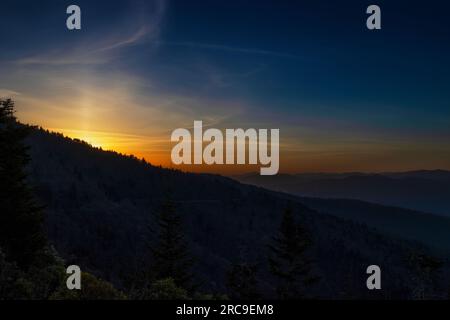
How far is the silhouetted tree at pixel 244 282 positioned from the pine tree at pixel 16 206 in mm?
19257

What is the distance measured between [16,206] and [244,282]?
21172 mm

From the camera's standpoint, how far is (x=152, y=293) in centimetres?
1731

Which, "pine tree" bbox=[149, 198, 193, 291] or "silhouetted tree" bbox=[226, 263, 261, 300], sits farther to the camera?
"silhouetted tree" bbox=[226, 263, 261, 300]

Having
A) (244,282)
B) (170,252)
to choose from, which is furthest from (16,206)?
(244,282)

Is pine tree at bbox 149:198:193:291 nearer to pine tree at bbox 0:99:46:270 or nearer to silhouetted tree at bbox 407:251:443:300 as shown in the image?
pine tree at bbox 0:99:46:270

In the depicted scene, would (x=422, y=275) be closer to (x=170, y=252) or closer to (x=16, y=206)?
(x=170, y=252)

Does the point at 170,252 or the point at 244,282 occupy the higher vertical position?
the point at 170,252

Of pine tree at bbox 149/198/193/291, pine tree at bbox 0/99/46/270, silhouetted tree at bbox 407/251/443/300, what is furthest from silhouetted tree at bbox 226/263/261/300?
pine tree at bbox 0/99/46/270

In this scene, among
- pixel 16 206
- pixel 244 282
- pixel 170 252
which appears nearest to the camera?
pixel 16 206

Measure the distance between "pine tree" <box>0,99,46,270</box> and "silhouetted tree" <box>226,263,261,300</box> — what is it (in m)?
19.3

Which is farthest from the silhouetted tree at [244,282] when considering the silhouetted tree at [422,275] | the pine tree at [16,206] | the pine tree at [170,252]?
the pine tree at [16,206]

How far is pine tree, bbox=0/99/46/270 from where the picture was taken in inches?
982

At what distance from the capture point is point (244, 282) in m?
41.0
